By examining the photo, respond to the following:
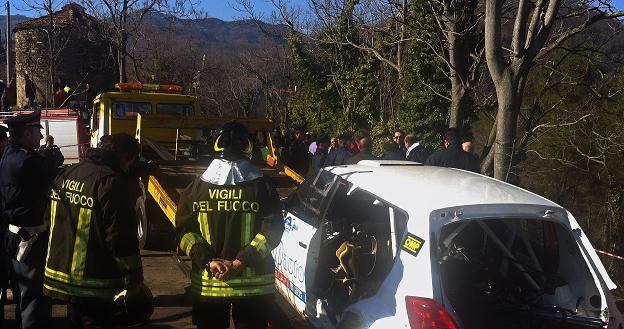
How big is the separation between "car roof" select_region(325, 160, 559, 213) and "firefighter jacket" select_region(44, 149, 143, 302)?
1636 millimetres

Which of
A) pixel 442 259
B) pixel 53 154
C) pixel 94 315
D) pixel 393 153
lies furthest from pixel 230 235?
pixel 393 153

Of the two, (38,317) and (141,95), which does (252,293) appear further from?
(141,95)

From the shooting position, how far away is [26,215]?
4.82 m

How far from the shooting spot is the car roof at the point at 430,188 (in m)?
3.96

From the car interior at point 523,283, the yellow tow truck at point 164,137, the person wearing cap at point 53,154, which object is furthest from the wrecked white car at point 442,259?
the person wearing cap at point 53,154

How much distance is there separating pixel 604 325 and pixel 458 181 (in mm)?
1272

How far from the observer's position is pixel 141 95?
1328 centimetres

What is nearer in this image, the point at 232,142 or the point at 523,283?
the point at 232,142

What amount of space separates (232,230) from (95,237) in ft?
2.56

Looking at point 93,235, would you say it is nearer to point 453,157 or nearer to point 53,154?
point 53,154

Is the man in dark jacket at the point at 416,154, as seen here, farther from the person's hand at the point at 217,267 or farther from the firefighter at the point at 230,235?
the person's hand at the point at 217,267

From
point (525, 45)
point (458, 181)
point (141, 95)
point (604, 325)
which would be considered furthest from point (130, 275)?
point (141, 95)

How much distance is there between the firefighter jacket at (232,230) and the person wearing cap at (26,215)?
159cm

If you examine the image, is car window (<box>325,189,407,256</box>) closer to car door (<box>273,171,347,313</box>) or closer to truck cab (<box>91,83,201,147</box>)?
car door (<box>273,171,347,313</box>)
